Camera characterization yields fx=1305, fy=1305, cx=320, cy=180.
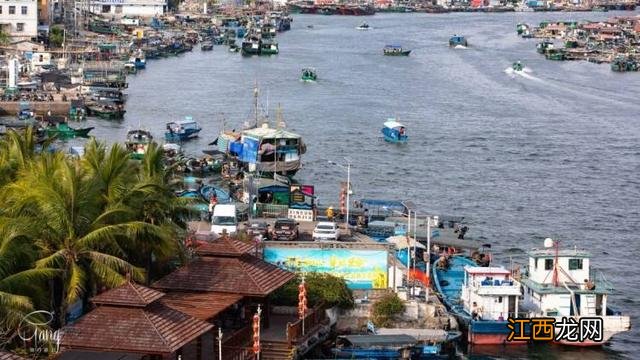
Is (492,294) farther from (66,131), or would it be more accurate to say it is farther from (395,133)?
(66,131)

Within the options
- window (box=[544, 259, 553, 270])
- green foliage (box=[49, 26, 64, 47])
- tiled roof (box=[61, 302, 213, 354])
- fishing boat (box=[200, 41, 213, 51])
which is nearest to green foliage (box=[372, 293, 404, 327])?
window (box=[544, 259, 553, 270])

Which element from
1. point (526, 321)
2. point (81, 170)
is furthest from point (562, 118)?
point (81, 170)

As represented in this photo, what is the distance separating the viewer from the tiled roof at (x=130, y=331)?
752 inches

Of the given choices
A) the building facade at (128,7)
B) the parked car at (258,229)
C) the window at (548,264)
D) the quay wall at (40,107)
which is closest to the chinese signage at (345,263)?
the parked car at (258,229)

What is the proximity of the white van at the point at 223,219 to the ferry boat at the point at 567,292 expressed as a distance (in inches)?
290

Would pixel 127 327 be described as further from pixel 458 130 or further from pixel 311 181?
pixel 458 130

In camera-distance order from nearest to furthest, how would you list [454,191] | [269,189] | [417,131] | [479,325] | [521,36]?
[479,325] → [269,189] → [454,191] → [417,131] → [521,36]

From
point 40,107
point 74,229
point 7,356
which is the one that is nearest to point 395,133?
point 40,107

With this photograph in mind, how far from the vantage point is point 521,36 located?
138 metres

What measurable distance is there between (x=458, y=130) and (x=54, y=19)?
5375 centimetres

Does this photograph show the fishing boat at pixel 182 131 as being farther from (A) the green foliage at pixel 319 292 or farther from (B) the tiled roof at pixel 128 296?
(B) the tiled roof at pixel 128 296

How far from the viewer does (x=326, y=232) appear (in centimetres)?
3139

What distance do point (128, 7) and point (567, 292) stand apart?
119201 mm

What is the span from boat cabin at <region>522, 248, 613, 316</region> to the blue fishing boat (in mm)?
654
